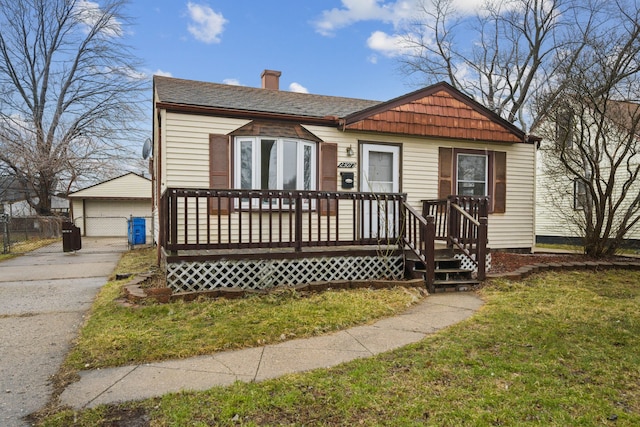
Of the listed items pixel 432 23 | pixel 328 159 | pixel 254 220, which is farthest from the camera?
pixel 432 23

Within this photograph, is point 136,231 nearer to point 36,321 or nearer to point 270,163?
point 270,163

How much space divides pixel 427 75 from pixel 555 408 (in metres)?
22.7

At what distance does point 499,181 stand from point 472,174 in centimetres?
71

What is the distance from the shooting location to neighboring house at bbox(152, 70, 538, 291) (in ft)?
19.1

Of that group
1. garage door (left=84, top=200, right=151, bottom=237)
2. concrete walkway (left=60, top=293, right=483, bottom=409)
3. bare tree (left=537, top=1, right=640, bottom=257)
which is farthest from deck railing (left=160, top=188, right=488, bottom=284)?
garage door (left=84, top=200, right=151, bottom=237)

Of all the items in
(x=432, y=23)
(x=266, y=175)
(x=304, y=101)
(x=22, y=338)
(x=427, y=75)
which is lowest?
(x=22, y=338)

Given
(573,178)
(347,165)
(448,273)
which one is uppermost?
(573,178)

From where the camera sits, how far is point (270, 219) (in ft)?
19.2

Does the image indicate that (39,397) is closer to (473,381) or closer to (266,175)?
(473,381)

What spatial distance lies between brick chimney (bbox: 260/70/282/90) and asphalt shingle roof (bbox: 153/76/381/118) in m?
1.31

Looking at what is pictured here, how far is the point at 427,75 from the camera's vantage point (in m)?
22.8

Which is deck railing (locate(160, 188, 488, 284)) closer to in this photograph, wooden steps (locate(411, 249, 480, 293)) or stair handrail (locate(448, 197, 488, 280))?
stair handrail (locate(448, 197, 488, 280))

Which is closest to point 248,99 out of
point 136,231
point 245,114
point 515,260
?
point 245,114

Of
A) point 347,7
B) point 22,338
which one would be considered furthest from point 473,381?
point 347,7
